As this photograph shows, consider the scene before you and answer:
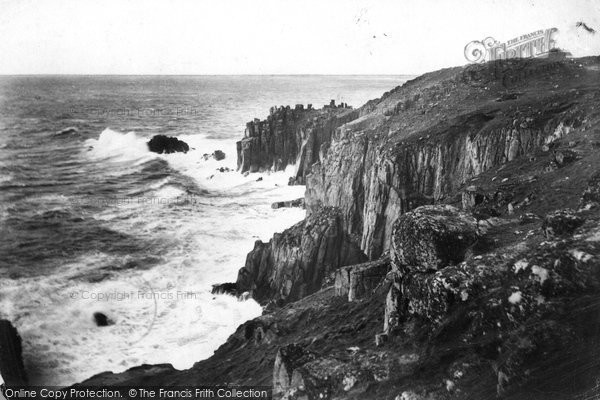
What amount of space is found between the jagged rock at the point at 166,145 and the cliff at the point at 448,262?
2452cm

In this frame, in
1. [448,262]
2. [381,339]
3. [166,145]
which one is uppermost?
[166,145]

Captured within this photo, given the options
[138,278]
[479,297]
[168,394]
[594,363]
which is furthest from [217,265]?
[594,363]

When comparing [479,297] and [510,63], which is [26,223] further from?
[510,63]

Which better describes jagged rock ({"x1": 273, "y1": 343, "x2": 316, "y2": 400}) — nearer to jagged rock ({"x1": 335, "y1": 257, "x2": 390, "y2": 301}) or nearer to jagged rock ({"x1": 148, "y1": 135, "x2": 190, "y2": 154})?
jagged rock ({"x1": 335, "y1": 257, "x2": 390, "y2": 301})

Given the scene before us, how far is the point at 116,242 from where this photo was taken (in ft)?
92.1

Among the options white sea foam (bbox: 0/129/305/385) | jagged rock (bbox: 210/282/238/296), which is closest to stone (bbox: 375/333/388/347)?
white sea foam (bbox: 0/129/305/385)

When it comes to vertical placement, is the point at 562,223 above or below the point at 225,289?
above

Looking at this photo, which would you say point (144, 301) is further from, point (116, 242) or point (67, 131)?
point (67, 131)

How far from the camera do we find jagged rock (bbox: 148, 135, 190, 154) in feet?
176

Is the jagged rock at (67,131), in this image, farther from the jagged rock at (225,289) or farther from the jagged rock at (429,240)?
the jagged rock at (429,240)

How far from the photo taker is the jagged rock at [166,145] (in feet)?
176

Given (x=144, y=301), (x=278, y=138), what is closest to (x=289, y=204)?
(x=278, y=138)

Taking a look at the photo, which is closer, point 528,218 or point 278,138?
point 528,218

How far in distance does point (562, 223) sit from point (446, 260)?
2972mm
